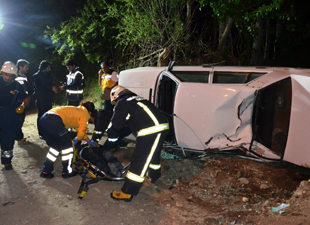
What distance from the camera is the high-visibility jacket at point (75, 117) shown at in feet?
12.3

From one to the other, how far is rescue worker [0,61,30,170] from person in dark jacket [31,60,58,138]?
1.25 m

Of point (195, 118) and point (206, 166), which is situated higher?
point (195, 118)

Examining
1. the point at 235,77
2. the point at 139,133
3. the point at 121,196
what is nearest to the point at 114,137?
the point at 139,133

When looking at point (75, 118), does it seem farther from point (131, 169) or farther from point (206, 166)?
point (206, 166)

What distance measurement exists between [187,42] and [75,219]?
255 inches

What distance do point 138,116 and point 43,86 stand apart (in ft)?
10.9

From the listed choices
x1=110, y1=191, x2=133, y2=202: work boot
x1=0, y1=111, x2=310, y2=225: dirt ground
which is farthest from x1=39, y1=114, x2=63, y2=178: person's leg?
x1=110, y1=191, x2=133, y2=202: work boot

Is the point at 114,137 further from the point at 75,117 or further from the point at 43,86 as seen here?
the point at 43,86

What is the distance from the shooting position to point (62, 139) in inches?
148

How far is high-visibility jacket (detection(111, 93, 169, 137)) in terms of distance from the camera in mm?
3273

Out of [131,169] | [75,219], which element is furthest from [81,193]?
[131,169]

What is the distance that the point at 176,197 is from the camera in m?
3.39

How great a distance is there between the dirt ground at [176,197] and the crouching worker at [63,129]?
0.72 feet

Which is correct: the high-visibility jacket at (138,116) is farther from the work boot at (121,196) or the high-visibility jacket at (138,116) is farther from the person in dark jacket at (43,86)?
the person in dark jacket at (43,86)
